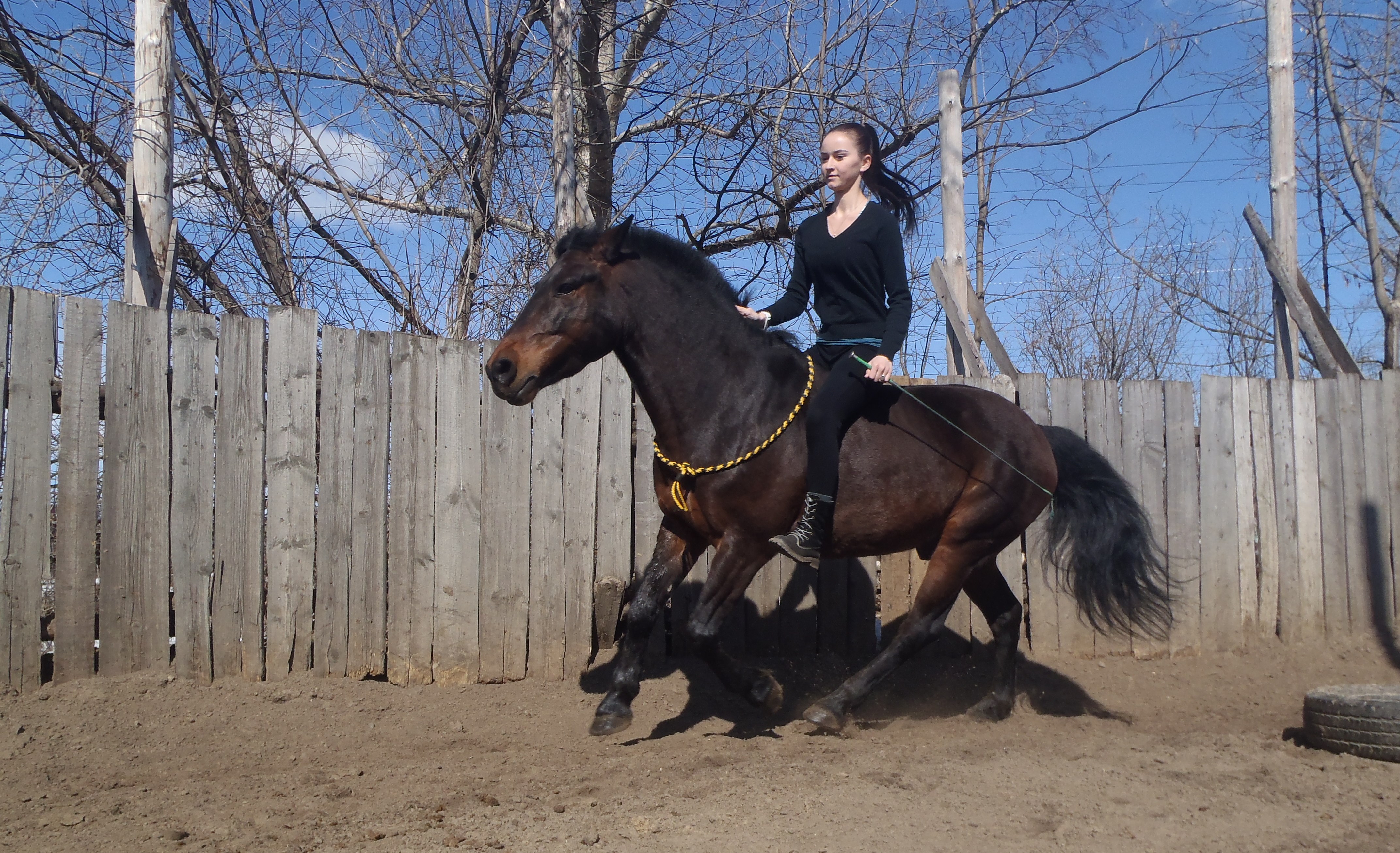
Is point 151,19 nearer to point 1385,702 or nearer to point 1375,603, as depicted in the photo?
point 1385,702

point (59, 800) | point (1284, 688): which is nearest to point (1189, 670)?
point (1284, 688)

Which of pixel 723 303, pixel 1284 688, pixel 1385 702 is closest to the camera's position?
pixel 1385 702

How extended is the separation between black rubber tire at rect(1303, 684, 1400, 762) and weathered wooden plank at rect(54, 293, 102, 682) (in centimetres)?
622

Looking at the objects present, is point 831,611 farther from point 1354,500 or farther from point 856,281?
point 1354,500

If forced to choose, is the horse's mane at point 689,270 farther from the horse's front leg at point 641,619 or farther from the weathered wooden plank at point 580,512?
the weathered wooden plank at point 580,512

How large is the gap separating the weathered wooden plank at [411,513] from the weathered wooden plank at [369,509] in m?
0.04

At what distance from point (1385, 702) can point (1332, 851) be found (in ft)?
5.35

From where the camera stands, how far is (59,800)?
12.0 ft

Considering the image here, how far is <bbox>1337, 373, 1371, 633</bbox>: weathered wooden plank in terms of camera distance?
7562mm

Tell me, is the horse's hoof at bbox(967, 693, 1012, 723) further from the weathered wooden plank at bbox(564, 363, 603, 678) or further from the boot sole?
the weathered wooden plank at bbox(564, 363, 603, 678)

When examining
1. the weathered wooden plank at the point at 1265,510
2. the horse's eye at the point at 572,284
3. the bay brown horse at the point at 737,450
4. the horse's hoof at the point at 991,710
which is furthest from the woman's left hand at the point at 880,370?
the weathered wooden plank at the point at 1265,510

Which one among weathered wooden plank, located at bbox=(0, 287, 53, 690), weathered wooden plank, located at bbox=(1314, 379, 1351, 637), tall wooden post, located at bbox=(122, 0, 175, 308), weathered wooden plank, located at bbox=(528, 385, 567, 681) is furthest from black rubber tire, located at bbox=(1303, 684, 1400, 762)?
tall wooden post, located at bbox=(122, 0, 175, 308)

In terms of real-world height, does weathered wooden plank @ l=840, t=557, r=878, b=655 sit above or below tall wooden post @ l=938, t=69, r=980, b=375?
below

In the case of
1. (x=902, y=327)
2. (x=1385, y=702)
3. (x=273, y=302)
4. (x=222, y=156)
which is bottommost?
(x=1385, y=702)
